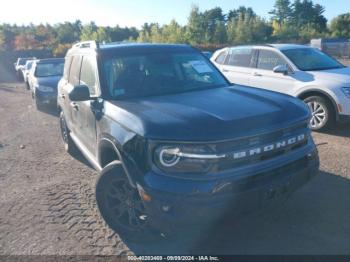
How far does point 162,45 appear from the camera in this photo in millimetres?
4910

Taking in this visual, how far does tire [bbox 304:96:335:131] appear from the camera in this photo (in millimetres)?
7191

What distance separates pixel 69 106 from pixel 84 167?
1070 mm

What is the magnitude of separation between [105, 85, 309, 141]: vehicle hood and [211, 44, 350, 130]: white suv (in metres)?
3.52

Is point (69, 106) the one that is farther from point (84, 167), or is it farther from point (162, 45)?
point (162, 45)

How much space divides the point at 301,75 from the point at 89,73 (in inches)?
186

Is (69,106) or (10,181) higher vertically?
(69,106)

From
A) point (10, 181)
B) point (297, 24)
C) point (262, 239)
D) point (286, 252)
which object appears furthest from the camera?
point (297, 24)

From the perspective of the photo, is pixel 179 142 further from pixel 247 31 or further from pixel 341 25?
pixel 341 25

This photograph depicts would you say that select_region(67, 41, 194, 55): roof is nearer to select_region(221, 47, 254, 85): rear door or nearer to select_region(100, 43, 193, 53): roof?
select_region(100, 43, 193, 53): roof

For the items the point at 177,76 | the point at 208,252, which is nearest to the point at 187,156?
the point at 208,252

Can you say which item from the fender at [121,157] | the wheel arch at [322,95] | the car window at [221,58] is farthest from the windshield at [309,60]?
the fender at [121,157]

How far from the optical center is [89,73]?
468 cm

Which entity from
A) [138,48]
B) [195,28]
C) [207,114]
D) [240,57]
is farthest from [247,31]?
[207,114]

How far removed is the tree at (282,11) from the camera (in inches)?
4018
